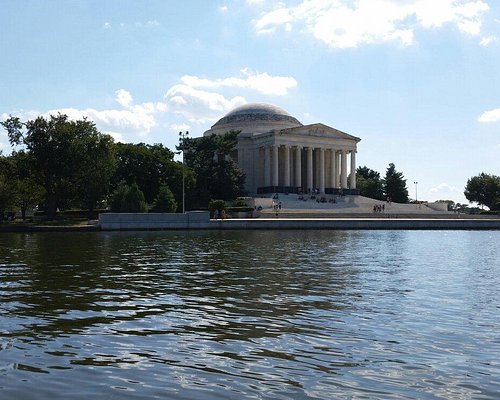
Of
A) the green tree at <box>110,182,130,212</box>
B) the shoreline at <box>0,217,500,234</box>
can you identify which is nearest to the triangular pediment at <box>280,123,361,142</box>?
the shoreline at <box>0,217,500,234</box>

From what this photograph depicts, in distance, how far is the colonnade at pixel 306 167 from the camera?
102312 mm

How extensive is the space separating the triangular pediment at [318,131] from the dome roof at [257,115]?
7.37 metres

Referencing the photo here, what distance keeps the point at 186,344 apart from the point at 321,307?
181 inches

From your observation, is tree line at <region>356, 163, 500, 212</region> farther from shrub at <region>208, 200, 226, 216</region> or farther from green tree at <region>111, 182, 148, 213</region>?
green tree at <region>111, 182, 148, 213</region>

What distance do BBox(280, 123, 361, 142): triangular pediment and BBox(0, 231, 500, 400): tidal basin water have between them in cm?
7949

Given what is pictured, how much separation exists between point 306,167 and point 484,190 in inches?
1579

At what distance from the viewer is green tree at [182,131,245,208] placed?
87.2 m

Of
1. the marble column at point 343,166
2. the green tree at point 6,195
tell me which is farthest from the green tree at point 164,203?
the marble column at point 343,166

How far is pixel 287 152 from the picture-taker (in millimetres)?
101000

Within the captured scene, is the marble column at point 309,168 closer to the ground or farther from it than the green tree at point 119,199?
farther from it

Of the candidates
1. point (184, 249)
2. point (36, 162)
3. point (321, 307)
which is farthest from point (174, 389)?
point (36, 162)

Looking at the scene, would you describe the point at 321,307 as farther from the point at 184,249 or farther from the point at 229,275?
the point at 184,249

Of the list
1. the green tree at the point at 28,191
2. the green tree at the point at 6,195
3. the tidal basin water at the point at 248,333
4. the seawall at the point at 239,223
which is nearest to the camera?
→ the tidal basin water at the point at 248,333

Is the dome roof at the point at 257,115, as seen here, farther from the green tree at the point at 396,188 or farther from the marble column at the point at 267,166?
the green tree at the point at 396,188
